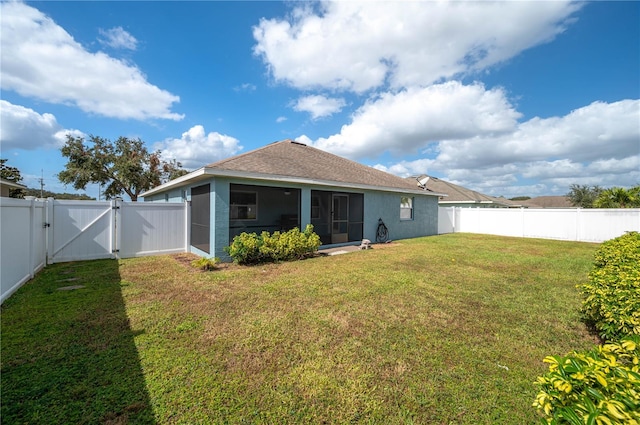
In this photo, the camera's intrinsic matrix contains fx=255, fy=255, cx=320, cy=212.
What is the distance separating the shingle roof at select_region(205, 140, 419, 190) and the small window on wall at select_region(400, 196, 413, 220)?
0.80 metres

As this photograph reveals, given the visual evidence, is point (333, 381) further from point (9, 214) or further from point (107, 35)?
point (107, 35)

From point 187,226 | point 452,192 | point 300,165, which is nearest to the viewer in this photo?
point 187,226

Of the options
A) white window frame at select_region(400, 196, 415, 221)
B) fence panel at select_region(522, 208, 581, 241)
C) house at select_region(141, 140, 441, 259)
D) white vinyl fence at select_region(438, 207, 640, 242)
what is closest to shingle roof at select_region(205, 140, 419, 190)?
house at select_region(141, 140, 441, 259)

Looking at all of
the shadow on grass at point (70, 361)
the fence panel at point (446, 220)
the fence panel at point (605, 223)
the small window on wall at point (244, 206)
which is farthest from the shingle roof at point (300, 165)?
the fence panel at point (605, 223)

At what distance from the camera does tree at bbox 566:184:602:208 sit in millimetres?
27188

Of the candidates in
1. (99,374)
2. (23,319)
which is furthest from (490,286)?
(23,319)

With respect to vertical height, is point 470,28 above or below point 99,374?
above

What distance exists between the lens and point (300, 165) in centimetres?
1066

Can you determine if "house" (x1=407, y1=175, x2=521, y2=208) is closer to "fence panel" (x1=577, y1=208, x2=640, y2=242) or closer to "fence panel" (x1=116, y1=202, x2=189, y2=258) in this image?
"fence panel" (x1=577, y1=208, x2=640, y2=242)

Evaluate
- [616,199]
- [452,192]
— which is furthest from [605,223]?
[452,192]

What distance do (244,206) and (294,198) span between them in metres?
2.85

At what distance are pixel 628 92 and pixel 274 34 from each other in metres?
15.0

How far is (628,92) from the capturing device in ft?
35.7

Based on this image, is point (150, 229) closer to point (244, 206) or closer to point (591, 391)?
point (244, 206)
